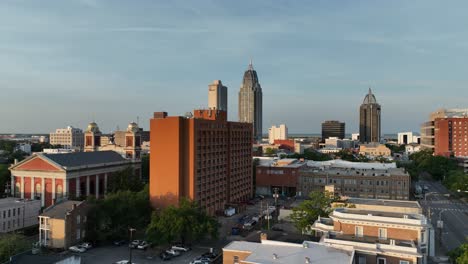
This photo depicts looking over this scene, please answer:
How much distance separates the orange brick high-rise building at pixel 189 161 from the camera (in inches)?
2643

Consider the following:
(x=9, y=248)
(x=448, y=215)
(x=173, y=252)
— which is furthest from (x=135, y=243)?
(x=448, y=215)

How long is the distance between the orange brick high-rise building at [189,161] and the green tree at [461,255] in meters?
41.1

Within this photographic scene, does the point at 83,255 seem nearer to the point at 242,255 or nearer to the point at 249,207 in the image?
the point at 242,255

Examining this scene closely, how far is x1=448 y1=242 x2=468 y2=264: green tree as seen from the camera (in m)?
30.9

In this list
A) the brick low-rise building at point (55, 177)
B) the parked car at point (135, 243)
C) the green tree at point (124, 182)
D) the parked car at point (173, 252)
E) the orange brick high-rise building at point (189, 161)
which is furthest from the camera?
the green tree at point (124, 182)

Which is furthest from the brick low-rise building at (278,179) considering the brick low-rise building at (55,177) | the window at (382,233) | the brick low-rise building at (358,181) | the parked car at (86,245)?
the window at (382,233)

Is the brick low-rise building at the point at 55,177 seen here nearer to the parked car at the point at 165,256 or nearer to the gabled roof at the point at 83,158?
the gabled roof at the point at 83,158

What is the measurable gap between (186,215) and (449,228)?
153 ft

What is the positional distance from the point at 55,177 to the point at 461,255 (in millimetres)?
72090

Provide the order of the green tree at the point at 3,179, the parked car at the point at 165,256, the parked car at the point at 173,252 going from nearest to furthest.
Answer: the parked car at the point at 165,256 → the parked car at the point at 173,252 → the green tree at the point at 3,179

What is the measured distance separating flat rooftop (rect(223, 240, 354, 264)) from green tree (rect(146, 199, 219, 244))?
1612cm

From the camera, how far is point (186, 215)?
5319 cm

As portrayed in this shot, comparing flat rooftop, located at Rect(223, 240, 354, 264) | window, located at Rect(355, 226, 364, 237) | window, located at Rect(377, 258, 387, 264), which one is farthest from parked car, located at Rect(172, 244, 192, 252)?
window, located at Rect(377, 258, 387, 264)

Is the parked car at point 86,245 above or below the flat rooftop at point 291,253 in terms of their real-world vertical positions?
below
